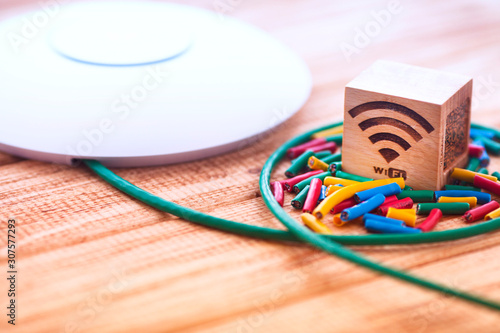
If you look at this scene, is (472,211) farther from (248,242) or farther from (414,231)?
(248,242)

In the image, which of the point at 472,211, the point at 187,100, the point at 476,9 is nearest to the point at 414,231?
the point at 472,211

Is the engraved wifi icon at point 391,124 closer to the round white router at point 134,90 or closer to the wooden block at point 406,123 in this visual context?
the wooden block at point 406,123

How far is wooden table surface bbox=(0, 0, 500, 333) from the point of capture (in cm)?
80

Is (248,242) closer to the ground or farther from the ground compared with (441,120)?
closer to the ground

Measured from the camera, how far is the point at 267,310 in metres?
0.82

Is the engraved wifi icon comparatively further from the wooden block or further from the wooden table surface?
the wooden table surface

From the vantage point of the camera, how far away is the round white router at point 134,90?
1.15 meters

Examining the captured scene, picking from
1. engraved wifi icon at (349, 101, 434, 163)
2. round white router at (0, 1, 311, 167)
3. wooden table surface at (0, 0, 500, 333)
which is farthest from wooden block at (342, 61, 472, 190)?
round white router at (0, 1, 311, 167)

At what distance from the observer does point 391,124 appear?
→ 3.36 feet

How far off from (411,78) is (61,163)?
2.19ft

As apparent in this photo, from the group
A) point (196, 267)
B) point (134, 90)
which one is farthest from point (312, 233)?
point (134, 90)

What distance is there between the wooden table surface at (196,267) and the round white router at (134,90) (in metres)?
0.05

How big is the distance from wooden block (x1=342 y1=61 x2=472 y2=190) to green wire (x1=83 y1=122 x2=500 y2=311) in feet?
0.45

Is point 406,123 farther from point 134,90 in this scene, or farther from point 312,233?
point 134,90
